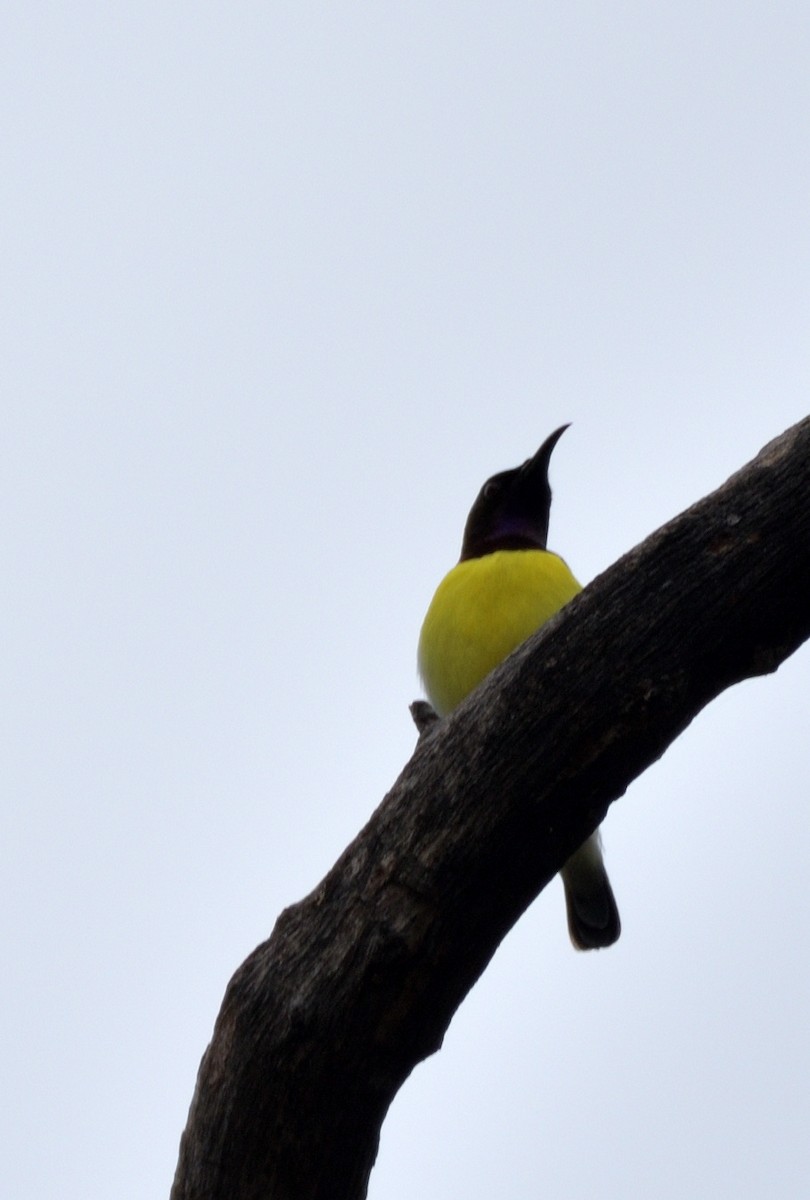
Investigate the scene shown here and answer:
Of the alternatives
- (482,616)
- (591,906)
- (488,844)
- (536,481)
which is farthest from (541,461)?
(488,844)

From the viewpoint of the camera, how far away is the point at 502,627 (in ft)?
17.7

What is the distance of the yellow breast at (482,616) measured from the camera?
5.40m

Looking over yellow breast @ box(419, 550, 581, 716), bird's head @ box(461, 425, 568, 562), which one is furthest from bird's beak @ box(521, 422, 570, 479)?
yellow breast @ box(419, 550, 581, 716)

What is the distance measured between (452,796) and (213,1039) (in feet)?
2.91

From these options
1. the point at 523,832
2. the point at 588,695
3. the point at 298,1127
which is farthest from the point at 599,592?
the point at 298,1127

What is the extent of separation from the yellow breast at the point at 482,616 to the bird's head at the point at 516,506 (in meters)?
0.57

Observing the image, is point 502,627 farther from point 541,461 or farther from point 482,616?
point 541,461

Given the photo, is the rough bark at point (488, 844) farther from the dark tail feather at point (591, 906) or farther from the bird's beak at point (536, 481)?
the bird's beak at point (536, 481)

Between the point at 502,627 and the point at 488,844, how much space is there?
2117mm

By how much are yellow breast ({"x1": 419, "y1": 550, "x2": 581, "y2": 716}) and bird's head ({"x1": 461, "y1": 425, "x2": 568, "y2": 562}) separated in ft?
1.87

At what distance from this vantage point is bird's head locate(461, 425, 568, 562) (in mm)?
6457

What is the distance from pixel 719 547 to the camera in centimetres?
335

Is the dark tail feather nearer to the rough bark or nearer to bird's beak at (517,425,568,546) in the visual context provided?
bird's beak at (517,425,568,546)

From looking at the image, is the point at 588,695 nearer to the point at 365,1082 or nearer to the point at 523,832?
the point at 523,832
